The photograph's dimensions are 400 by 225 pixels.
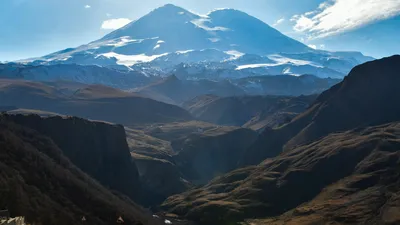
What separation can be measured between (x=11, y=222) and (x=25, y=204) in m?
40.4

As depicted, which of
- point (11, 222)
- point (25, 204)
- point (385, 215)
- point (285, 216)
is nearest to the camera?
point (11, 222)

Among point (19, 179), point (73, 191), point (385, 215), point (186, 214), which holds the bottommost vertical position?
point (186, 214)

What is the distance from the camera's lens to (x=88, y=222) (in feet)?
334

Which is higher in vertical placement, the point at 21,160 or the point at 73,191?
the point at 21,160

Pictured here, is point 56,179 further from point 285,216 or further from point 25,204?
point 285,216

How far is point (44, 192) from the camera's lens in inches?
4119

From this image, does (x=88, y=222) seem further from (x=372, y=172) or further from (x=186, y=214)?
(x=372, y=172)

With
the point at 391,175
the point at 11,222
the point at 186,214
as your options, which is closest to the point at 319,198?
the point at 391,175

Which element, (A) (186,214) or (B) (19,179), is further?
(A) (186,214)

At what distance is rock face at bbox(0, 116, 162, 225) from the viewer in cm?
8444

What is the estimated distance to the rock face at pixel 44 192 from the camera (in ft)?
277

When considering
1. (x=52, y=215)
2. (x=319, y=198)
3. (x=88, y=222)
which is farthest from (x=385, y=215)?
(x=52, y=215)

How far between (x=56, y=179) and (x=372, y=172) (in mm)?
144643

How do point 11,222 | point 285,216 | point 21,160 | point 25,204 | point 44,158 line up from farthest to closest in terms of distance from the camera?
point 285,216
point 44,158
point 21,160
point 25,204
point 11,222
